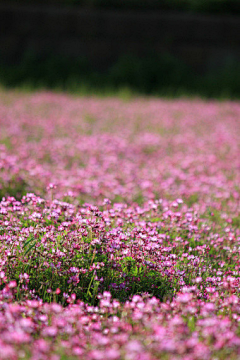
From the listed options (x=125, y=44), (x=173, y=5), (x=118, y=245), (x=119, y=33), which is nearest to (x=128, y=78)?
(x=125, y=44)

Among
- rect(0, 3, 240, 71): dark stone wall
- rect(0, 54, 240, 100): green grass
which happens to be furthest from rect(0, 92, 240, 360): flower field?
rect(0, 3, 240, 71): dark stone wall

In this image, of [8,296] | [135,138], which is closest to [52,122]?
[135,138]

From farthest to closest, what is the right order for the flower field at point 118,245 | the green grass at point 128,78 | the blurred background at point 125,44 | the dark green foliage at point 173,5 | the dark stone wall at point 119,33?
the dark green foliage at point 173,5, the dark stone wall at point 119,33, the blurred background at point 125,44, the green grass at point 128,78, the flower field at point 118,245

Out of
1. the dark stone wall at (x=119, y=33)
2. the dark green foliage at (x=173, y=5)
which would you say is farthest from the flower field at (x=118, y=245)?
the dark green foliage at (x=173, y=5)

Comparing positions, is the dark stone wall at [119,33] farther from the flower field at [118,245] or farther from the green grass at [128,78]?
the flower field at [118,245]

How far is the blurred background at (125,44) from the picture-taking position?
1498 cm

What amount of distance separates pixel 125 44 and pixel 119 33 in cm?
49

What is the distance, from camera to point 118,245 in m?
2.87

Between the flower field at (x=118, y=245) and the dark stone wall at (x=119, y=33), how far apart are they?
8.85 meters

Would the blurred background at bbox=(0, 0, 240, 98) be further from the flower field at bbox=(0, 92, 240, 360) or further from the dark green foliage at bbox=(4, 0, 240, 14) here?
the flower field at bbox=(0, 92, 240, 360)

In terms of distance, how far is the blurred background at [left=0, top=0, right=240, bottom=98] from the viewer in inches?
590

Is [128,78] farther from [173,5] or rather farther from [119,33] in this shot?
[173,5]

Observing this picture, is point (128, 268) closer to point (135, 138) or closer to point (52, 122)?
point (135, 138)

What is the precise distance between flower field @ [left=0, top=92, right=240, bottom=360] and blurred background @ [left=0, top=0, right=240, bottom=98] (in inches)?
271
